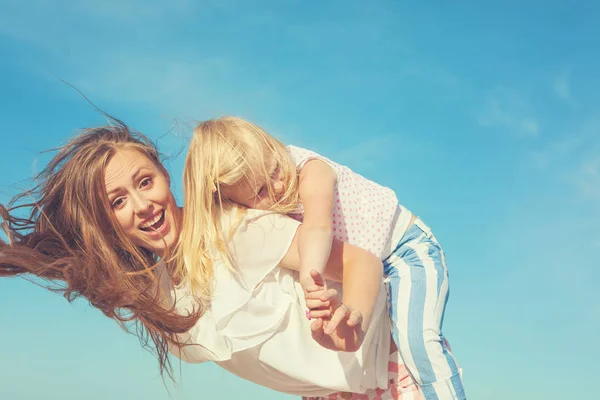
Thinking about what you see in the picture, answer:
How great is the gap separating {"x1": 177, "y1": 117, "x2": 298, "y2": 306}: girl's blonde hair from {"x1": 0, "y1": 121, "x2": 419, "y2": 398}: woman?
11 cm

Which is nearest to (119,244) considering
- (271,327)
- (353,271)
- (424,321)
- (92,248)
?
(92,248)

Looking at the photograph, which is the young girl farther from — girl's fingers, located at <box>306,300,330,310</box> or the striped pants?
girl's fingers, located at <box>306,300,330,310</box>

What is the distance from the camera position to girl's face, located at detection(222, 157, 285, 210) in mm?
3730

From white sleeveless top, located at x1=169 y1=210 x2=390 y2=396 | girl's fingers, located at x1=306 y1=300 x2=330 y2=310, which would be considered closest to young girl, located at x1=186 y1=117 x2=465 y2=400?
white sleeveless top, located at x1=169 y1=210 x2=390 y2=396

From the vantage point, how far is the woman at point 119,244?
3785 millimetres

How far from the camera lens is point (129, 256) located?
13.7ft

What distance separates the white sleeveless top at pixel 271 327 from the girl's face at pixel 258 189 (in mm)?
118

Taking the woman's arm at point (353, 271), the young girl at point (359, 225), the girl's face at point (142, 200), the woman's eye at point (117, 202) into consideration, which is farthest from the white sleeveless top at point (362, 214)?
the woman's eye at point (117, 202)

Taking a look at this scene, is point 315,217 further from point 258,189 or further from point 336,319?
point 336,319

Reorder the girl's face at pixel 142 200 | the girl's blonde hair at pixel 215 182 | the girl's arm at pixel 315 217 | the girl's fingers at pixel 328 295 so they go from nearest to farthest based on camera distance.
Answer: the girl's fingers at pixel 328 295 → the girl's arm at pixel 315 217 → the girl's blonde hair at pixel 215 182 → the girl's face at pixel 142 200

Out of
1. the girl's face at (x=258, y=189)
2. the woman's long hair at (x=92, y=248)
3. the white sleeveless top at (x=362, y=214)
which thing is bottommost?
the woman's long hair at (x=92, y=248)

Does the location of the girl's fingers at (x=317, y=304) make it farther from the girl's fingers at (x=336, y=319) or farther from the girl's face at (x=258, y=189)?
the girl's face at (x=258, y=189)

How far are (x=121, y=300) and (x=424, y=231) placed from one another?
1788 mm

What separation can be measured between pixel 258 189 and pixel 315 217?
1.48ft
